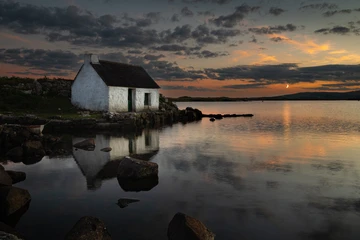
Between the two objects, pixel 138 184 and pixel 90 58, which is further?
pixel 90 58

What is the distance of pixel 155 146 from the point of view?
2380 centimetres

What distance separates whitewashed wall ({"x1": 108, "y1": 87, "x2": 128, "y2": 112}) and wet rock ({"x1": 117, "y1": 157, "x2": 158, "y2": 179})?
23363 mm

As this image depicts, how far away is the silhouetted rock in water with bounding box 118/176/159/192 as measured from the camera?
12.3 meters

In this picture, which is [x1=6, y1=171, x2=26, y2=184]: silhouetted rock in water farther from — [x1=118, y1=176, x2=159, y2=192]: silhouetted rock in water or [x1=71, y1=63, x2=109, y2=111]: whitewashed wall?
[x1=71, y1=63, x2=109, y2=111]: whitewashed wall

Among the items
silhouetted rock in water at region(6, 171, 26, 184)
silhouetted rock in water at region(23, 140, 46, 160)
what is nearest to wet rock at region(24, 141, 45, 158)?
silhouetted rock in water at region(23, 140, 46, 160)

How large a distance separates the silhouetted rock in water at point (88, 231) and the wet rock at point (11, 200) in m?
3.15

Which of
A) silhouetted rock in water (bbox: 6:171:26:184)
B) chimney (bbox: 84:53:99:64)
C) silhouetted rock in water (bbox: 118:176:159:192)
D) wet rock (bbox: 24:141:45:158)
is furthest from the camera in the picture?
chimney (bbox: 84:53:99:64)

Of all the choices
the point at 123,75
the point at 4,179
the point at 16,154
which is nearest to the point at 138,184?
the point at 4,179

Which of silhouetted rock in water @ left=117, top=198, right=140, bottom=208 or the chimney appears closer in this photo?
silhouetted rock in water @ left=117, top=198, right=140, bottom=208

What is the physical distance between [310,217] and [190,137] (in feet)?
66.3

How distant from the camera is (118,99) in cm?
3734

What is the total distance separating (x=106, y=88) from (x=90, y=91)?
8.14 feet

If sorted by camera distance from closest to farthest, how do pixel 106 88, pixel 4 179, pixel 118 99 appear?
pixel 4 179 < pixel 106 88 < pixel 118 99

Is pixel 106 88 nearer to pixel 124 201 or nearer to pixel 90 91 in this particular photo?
pixel 90 91
